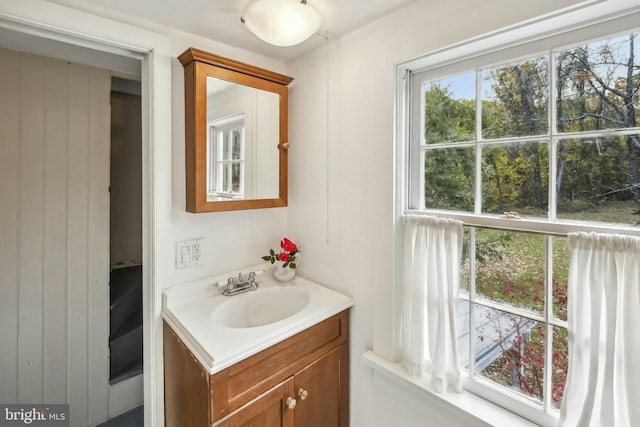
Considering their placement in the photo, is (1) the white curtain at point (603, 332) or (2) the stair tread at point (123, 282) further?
(2) the stair tread at point (123, 282)

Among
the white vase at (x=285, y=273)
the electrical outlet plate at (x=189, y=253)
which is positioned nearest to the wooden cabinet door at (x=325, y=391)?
the white vase at (x=285, y=273)

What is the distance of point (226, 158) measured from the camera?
145 cm

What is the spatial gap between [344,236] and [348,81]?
0.73 metres

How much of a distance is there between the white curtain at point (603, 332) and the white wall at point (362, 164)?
385 millimetres

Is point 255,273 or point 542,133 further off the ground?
point 542,133

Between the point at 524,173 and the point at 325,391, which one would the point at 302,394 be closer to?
the point at 325,391

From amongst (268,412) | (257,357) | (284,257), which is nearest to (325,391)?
(268,412)

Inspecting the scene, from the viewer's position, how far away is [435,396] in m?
1.11

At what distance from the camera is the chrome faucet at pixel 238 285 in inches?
58.3

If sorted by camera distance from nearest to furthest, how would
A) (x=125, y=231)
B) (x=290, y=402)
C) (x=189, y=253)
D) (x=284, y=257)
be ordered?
(x=290, y=402)
(x=189, y=253)
(x=284, y=257)
(x=125, y=231)

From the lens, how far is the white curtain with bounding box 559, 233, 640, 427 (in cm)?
80

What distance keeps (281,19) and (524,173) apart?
100 centimetres

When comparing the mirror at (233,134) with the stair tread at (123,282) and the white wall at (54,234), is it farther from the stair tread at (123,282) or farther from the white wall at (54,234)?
the stair tread at (123,282)

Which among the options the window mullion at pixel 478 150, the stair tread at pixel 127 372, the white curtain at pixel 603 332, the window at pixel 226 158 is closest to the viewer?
the white curtain at pixel 603 332
